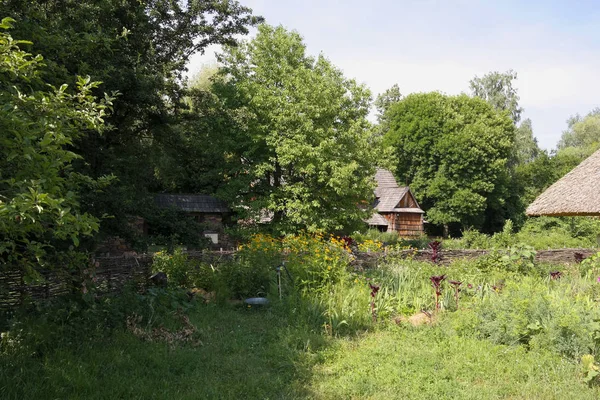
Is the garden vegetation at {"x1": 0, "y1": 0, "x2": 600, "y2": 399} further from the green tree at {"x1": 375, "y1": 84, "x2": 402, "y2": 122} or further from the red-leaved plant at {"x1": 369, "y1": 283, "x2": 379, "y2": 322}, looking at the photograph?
the green tree at {"x1": 375, "y1": 84, "x2": 402, "y2": 122}

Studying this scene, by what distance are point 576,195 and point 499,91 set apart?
35.7m

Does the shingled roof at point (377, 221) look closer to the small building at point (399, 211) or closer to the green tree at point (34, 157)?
the small building at point (399, 211)

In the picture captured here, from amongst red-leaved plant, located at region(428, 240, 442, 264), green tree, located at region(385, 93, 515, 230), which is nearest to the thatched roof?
red-leaved plant, located at region(428, 240, 442, 264)

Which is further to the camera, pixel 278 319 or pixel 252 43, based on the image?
pixel 252 43

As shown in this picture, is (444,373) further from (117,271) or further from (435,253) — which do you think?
(435,253)

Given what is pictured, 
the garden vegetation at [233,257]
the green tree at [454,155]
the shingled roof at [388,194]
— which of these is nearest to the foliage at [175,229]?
the garden vegetation at [233,257]

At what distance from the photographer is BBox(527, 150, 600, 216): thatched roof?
430 inches

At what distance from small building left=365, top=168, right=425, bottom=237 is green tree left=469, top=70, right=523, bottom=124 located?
1649cm

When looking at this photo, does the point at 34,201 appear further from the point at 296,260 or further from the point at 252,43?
the point at 252,43

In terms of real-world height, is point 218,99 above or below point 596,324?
above

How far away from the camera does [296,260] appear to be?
8.92 metres

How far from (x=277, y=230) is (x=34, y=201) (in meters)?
14.0

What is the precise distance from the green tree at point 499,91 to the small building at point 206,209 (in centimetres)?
3257

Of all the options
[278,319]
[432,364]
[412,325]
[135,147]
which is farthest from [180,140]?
[432,364]
